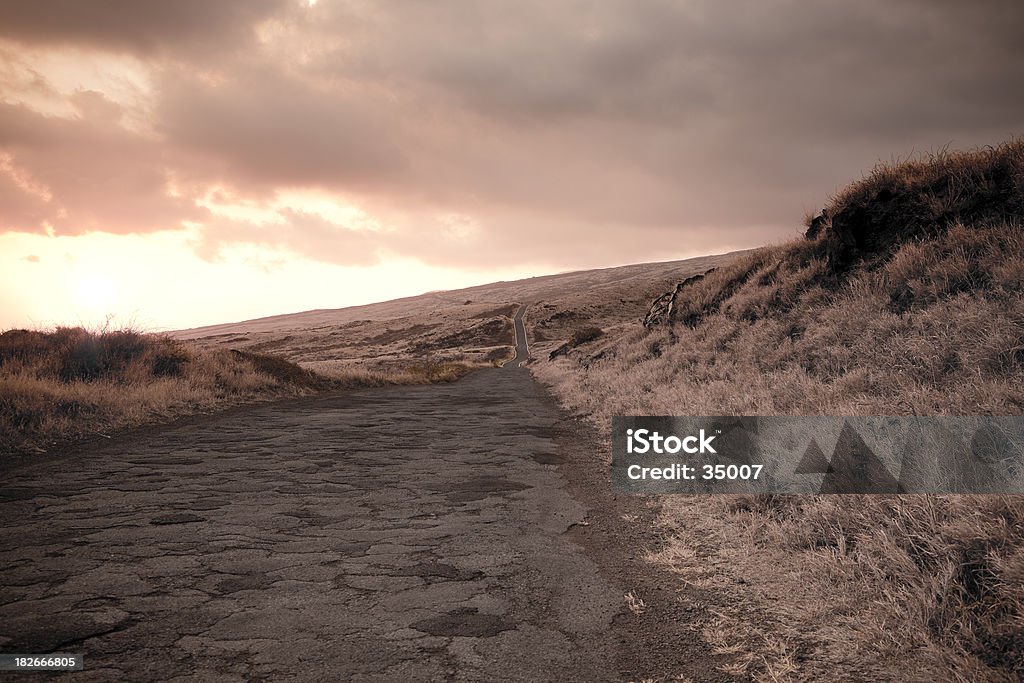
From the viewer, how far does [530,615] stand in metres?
3.64

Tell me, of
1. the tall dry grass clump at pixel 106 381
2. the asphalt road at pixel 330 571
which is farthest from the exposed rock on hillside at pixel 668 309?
the tall dry grass clump at pixel 106 381

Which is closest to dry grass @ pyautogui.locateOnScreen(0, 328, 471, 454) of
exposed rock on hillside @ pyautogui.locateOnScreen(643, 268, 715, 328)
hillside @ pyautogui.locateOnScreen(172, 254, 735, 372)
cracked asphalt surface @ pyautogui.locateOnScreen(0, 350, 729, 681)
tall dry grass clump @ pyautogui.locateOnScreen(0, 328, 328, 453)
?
tall dry grass clump @ pyautogui.locateOnScreen(0, 328, 328, 453)

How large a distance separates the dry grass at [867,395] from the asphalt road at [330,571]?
2.25ft

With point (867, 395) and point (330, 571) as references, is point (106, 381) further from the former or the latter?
point (867, 395)

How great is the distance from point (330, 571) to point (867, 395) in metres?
6.40

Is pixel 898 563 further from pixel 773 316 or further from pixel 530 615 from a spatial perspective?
pixel 773 316

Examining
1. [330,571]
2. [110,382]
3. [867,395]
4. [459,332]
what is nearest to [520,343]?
[459,332]

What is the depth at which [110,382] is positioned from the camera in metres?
11.8

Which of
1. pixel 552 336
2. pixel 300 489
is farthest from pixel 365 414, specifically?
pixel 552 336

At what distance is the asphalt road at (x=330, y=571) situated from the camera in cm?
308

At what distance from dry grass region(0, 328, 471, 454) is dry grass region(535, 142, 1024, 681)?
347 inches

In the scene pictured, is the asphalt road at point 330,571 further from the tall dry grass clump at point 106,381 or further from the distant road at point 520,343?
the distant road at point 520,343

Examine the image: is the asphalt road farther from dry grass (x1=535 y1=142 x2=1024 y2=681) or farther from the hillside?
the hillside

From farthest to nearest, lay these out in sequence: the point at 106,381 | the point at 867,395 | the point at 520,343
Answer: the point at 520,343 < the point at 106,381 < the point at 867,395
